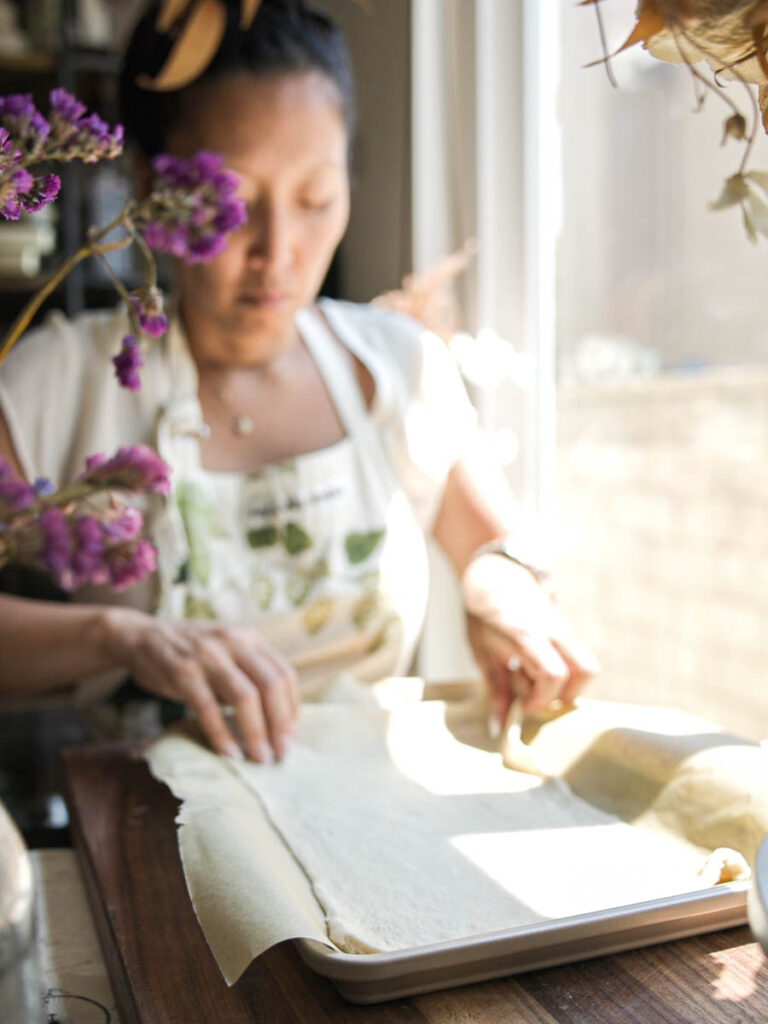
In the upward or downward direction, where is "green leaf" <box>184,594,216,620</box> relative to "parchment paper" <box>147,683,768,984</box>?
downward

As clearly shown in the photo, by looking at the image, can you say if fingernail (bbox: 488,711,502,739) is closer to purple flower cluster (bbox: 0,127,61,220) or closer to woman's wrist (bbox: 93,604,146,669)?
woman's wrist (bbox: 93,604,146,669)

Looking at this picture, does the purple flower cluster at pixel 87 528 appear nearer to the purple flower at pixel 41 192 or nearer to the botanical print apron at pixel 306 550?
the purple flower at pixel 41 192

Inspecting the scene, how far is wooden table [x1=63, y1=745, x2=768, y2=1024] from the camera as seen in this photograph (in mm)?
385

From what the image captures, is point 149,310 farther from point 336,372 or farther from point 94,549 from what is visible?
point 336,372

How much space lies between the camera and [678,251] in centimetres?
146

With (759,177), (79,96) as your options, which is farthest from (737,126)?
(79,96)

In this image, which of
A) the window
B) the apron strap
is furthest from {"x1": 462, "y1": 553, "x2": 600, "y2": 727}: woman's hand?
the window

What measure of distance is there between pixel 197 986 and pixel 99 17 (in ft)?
8.13

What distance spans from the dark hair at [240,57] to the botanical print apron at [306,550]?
29 cm

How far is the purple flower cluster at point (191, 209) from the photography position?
1.51 feet

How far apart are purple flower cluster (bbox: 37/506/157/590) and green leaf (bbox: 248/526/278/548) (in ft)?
1.81

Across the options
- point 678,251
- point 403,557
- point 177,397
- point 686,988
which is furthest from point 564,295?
point 686,988

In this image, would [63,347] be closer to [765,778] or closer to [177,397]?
[177,397]

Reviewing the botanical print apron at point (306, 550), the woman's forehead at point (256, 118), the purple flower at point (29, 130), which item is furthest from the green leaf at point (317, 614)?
the purple flower at point (29, 130)
